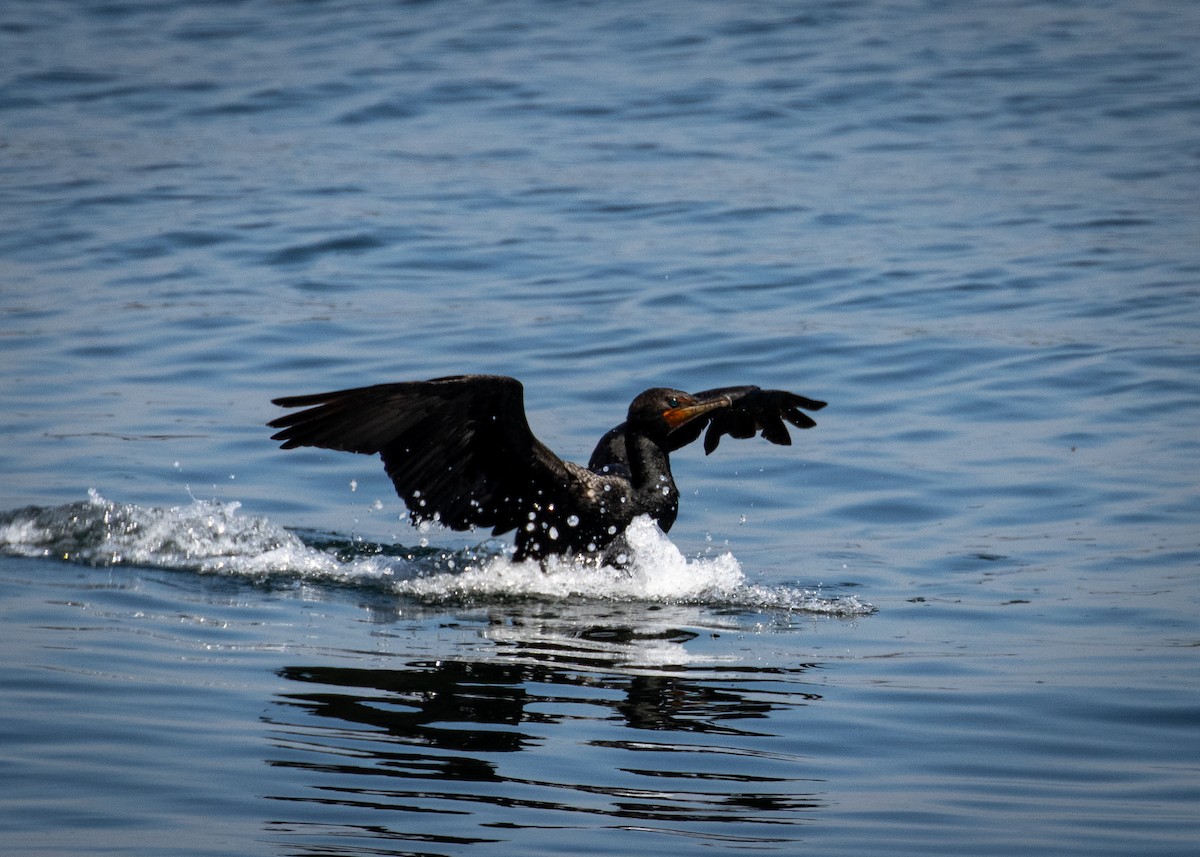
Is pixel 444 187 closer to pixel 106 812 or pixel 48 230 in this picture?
pixel 48 230

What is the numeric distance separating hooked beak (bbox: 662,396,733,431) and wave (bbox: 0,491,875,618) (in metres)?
0.50

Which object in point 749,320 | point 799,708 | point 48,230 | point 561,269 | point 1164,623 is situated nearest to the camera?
point 799,708

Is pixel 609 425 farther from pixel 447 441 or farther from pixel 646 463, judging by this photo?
pixel 447 441

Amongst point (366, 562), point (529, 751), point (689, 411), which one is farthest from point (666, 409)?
point (529, 751)

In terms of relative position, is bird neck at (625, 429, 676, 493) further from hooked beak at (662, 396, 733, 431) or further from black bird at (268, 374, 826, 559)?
hooked beak at (662, 396, 733, 431)

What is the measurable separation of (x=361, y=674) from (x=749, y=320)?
23.7 feet

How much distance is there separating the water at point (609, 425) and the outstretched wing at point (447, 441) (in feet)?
1.24

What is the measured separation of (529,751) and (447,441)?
251 centimetres

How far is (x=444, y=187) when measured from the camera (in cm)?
1775

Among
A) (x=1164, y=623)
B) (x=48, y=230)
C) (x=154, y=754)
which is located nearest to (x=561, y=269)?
(x=48, y=230)

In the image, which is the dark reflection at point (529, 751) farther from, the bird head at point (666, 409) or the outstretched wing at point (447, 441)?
the bird head at point (666, 409)

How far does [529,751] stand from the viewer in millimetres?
5238

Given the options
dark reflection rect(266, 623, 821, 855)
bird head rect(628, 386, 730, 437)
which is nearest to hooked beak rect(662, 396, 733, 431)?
bird head rect(628, 386, 730, 437)

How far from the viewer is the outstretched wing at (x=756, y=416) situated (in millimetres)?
8328
